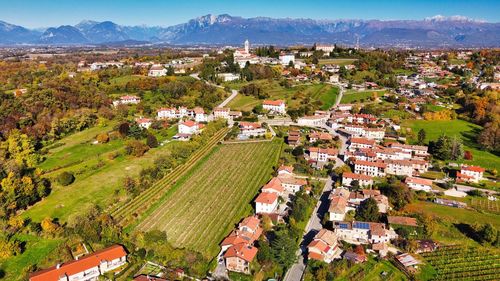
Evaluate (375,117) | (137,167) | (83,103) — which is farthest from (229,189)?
(83,103)

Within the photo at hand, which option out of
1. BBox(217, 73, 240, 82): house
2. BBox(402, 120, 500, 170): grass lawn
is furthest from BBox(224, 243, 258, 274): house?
BBox(217, 73, 240, 82): house

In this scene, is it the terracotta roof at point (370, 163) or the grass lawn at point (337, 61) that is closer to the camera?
the terracotta roof at point (370, 163)

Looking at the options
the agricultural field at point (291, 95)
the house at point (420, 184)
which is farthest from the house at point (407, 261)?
the agricultural field at point (291, 95)

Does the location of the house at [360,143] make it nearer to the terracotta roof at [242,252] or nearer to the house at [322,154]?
the house at [322,154]

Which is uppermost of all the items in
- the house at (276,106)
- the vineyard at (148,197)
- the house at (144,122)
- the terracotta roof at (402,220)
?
the house at (276,106)

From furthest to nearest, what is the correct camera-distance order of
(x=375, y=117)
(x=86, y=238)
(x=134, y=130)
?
(x=375, y=117) → (x=134, y=130) → (x=86, y=238)

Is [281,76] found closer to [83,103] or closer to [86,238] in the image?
[83,103]
